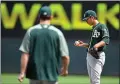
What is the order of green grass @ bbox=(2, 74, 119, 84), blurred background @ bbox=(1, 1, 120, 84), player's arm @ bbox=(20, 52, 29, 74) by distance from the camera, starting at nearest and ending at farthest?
player's arm @ bbox=(20, 52, 29, 74) → green grass @ bbox=(2, 74, 119, 84) → blurred background @ bbox=(1, 1, 120, 84)

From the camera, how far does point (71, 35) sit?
14.1 metres

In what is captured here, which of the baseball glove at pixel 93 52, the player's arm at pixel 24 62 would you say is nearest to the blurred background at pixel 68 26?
the baseball glove at pixel 93 52

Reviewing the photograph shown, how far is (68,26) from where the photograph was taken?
1408 cm

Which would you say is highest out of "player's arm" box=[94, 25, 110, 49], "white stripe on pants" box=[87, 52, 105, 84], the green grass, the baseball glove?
"player's arm" box=[94, 25, 110, 49]

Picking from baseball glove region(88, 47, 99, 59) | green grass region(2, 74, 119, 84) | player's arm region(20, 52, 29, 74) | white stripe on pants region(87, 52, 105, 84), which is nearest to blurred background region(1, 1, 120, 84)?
green grass region(2, 74, 119, 84)

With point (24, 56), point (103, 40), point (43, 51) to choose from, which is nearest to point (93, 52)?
point (103, 40)

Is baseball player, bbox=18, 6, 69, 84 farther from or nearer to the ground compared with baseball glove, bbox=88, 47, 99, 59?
farther from the ground

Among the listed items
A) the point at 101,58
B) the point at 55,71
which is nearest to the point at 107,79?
the point at 101,58

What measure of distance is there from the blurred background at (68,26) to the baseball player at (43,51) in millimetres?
7784

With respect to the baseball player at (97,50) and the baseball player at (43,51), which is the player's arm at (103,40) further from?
the baseball player at (43,51)

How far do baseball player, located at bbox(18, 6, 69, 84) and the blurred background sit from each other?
7.78m

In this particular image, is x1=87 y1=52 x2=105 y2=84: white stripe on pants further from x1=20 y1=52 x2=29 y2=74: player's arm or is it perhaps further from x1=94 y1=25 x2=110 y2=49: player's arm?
x1=20 y1=52 x2=29 y2=74: player's arm

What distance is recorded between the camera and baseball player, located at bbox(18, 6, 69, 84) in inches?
232

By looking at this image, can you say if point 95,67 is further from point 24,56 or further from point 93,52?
point 24,56
